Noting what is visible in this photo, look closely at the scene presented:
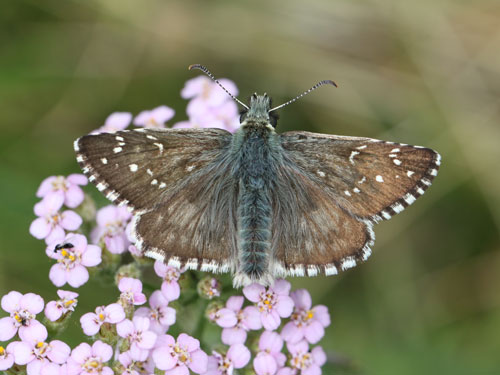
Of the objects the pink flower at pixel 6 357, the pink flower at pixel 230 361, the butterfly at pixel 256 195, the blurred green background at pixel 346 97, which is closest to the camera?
the pink flower at pixel 6 357

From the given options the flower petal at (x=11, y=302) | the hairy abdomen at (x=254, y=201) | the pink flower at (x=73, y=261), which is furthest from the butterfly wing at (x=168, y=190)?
the flower petal at (x=11, y=302)

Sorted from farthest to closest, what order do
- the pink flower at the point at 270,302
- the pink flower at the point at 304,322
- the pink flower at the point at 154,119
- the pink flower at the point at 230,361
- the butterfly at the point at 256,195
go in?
the pink flower at the point at 154,119 → the pink flower at the point at 304,322 → the pink flower at the point at 270,302 → the pink flower at the point at 230,361 → the butterfly at the point at 256,195

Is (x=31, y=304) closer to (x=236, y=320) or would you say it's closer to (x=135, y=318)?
(x=135, y=318)

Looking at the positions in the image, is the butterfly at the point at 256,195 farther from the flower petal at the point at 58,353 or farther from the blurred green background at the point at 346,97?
the blurred green background at the point at 346,97

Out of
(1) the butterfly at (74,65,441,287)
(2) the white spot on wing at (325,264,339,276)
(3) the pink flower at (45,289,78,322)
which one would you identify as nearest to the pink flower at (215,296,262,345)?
(1) the butterfly at (74,65,441,287)

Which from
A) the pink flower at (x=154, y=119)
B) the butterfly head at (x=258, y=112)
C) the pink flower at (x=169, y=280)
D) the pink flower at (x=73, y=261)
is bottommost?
the pink flower at (x=169, y=280)

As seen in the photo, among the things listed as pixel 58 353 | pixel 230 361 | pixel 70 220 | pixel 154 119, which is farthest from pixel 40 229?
pixel 230 361

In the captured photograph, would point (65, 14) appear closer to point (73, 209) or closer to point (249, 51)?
point (249, 51)

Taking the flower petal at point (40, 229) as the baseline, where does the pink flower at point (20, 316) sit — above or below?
below
